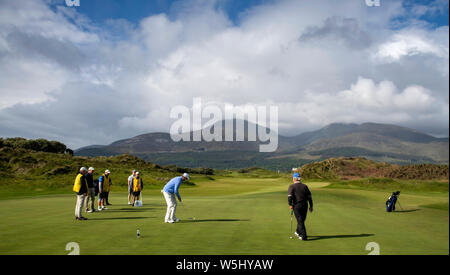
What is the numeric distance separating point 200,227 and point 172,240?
11.9 feet

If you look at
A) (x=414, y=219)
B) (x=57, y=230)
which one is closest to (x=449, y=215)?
(x=414, y=219)

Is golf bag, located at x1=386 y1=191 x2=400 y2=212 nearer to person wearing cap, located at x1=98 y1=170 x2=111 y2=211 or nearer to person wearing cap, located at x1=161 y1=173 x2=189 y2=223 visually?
person wearing cap, located at x1=161 y1=173 x2=189 y2=223

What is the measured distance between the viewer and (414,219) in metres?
21.0

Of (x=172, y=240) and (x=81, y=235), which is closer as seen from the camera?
(x=172, y=240)

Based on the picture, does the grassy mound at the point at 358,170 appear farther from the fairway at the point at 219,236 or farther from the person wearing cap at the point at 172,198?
the person wearing cap at the point at 172,198

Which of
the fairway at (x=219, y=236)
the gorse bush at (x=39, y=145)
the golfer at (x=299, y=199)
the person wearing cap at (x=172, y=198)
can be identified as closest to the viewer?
the fairway at (x=219, y=236)

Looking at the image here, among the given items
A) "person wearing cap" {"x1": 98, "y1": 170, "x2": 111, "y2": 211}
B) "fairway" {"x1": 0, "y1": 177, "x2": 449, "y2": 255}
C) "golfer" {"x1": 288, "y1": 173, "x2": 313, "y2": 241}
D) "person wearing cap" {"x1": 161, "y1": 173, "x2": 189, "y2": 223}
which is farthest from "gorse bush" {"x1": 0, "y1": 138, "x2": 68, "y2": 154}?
"golfer" {"x1": 288, "y1": 173, "x2": 313, "y2": 241}

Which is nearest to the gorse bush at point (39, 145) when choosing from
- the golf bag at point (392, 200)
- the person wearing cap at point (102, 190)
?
the person wearing cap at point (102, 190)

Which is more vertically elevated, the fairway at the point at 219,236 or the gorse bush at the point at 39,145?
the gorse bush at the point at 39,145

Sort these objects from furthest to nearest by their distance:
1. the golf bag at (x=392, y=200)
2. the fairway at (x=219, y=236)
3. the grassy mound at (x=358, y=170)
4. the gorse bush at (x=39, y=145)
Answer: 1. the gorse bush at (x=39, y=145)
2. the grassy mound at (x=358, y=170)
3. the golf bag at (x=392, y=200)
4. the fairway at (x=219, y=236)
